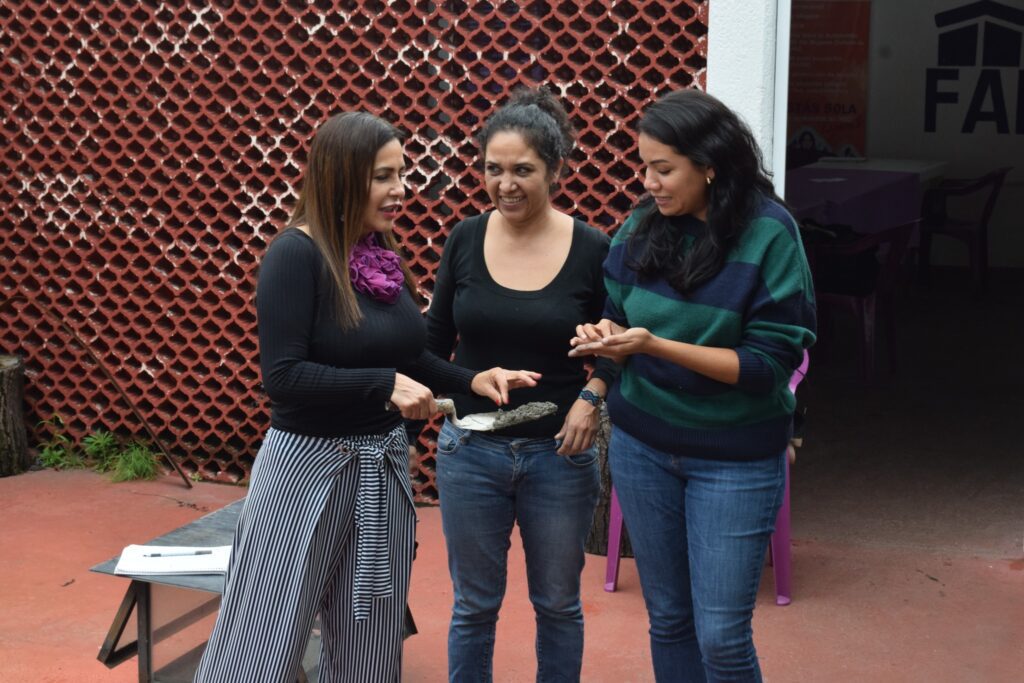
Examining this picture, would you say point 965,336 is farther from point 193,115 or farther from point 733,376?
point 733,376

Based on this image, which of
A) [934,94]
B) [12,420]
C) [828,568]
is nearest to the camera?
[828,568]

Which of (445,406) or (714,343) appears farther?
(445,406)

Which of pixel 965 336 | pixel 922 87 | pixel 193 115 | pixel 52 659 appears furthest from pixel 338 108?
pixel 922 87

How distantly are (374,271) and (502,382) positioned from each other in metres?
0.43

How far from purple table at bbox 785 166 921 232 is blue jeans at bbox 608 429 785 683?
664 cm

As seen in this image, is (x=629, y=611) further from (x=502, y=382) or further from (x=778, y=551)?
(x=502, y=382)

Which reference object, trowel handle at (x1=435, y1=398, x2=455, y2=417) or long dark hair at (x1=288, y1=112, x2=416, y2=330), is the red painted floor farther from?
long dark hair at (x1=288, y1=112, x2=416, y2=330)

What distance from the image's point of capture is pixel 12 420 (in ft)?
22.6

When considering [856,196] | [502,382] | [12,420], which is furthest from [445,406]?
[856,196]

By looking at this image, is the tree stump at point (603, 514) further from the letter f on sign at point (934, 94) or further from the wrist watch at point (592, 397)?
the letter f on sign at point (934, 94)

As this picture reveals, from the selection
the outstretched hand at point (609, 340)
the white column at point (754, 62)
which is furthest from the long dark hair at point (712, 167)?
the white column at point (754, 62)

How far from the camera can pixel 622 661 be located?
464 cm

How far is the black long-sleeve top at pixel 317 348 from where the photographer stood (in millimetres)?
3029

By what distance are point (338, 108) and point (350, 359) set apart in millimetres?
3383
